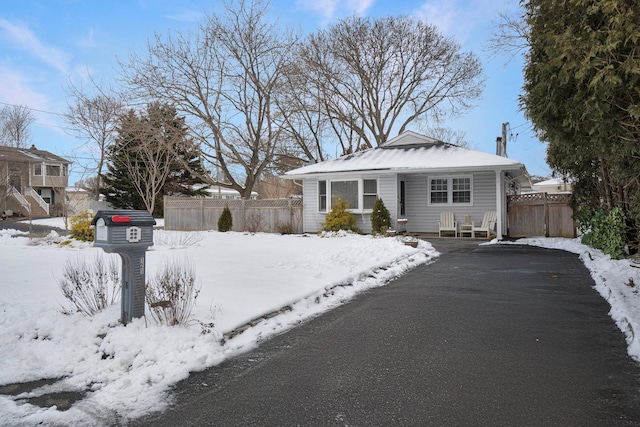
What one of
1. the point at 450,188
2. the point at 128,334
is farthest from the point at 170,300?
the point at 450,188

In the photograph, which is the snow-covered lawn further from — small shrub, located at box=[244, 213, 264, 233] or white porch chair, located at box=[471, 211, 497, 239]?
small shrub, located at box=[244, 213, 264, 233]

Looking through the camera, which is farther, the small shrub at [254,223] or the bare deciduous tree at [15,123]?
the bare deciduous tree at [15,123]

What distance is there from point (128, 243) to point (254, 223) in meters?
17.3

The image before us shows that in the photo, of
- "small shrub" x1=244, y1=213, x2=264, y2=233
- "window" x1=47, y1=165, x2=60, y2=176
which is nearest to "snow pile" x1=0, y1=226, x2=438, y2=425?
"small shrub" x1=244, y1=213, x2=264, y2=233

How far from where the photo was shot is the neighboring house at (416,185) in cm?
1808

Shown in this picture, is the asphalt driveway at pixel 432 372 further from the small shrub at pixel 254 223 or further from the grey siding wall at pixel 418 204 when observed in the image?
the small shrub at pixel 254 223

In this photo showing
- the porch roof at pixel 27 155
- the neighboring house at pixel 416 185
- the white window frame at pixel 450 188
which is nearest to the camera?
the neighboring house at pixel 416 185

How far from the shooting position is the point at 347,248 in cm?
1170

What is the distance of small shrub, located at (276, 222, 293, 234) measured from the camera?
2041 centimetres

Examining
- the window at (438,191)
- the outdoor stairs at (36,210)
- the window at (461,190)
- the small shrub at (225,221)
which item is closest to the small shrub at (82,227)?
the small shrub at (225,221)

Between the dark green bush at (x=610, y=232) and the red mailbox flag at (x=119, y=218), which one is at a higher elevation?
the red mailbox flag at (x=119, y=218)

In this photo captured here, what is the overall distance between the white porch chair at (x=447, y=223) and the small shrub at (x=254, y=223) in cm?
824

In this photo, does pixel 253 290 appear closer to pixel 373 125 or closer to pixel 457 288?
pixel 457 288

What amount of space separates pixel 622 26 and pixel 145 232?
5.27m
